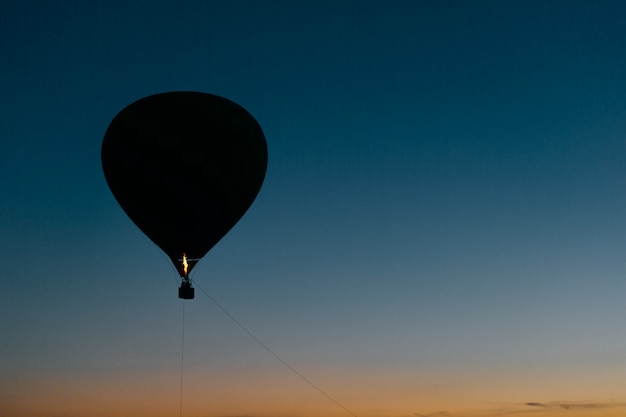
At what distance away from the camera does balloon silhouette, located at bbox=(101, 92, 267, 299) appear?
32.1 meters

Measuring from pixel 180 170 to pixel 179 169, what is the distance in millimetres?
50

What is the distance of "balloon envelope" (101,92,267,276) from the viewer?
32.1 metres

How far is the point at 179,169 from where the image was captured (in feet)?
105

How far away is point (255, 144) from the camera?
3322 cm

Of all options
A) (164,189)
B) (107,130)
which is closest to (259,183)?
(164,189)

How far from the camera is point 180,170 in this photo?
105 feet

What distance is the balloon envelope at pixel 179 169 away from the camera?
1265 inches

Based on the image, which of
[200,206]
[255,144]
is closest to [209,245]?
[200,206]

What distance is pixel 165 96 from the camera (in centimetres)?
3303

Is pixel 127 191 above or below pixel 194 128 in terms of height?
below

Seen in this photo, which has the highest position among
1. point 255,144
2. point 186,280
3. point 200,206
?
point 255,144

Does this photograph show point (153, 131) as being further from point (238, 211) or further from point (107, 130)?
point (238, 211)

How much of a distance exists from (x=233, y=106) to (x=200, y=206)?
4.08 m

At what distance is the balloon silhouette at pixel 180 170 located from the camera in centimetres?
3212
